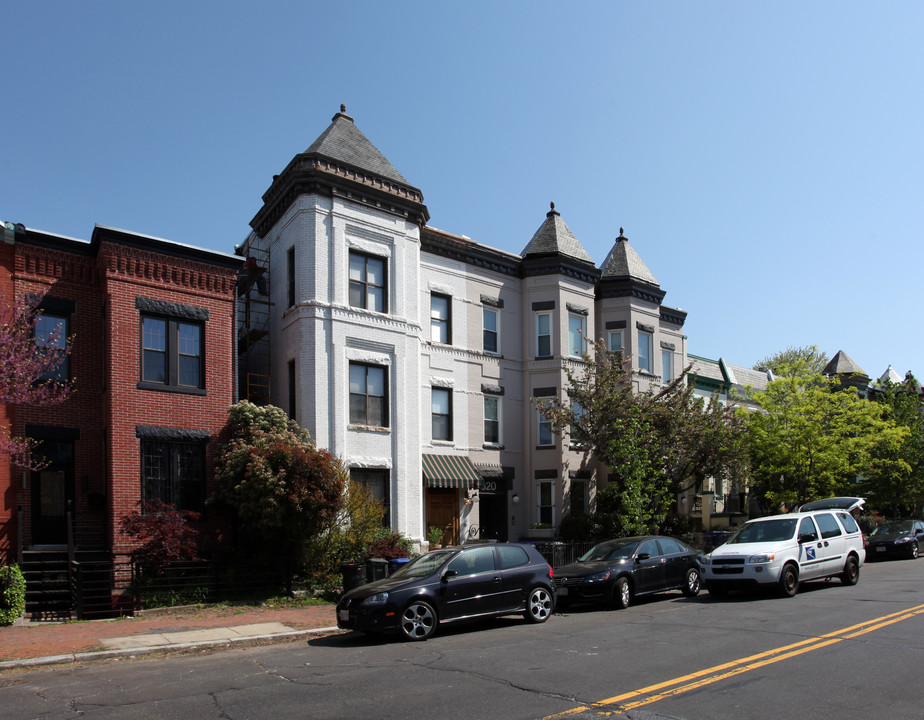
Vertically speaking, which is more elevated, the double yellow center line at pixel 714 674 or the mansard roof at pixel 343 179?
the mansard roof at pixel 343 179

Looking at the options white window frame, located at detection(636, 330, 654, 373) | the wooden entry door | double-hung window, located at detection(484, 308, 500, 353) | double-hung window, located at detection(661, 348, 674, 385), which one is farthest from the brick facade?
double-hung window, located at detection(661, 348, 674, 385)

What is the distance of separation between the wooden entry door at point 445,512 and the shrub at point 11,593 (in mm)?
11942

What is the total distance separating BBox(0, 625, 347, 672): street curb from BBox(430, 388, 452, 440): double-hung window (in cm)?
1192

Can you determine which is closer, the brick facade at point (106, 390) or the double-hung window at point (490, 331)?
the brick facade at point (106, 390)

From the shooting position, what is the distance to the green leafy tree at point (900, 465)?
112 feet

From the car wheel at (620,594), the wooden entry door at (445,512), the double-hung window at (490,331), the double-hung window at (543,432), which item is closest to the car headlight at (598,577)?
the car wheel at (620,594)

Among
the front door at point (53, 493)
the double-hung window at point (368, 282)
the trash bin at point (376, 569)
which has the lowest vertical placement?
the trash bin at point (376, 569)

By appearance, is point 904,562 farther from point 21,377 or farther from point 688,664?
point 21,377

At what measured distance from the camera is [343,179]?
2172cm

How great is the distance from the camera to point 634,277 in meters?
30.5

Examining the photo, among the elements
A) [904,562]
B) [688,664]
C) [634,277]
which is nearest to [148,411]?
[688,664]

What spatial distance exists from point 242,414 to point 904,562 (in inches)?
859

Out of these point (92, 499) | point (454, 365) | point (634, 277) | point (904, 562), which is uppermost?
point (634, 277)

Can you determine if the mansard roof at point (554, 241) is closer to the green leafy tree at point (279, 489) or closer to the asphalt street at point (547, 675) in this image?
the green leafy tree at point (279, 489)
